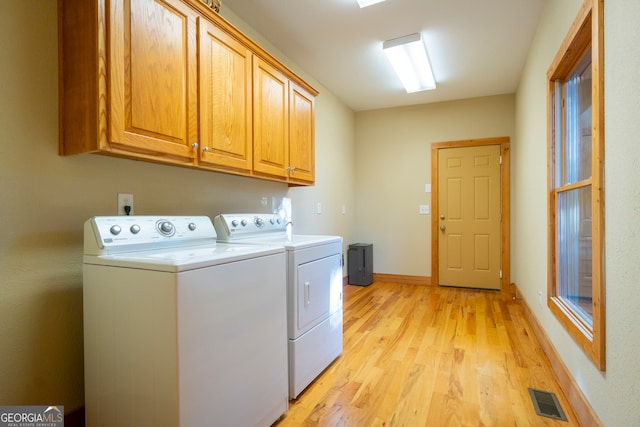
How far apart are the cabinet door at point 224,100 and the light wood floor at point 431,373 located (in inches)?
57.2

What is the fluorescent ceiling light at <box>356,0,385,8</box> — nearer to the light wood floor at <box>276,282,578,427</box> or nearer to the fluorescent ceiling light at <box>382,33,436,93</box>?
the fluorescent ceiling light at <box>382,33,436,93</box>

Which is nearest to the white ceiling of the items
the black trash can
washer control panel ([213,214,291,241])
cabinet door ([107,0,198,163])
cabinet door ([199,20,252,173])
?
cabinet door ([199,20,252,173])

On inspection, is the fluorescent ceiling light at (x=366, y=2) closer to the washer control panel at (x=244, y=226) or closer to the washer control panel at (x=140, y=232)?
the washer control panel at (x=244, y=226)

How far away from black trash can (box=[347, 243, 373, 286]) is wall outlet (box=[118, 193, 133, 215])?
10.3 feet

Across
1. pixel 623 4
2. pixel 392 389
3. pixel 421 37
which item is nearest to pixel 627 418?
pixel 392 389

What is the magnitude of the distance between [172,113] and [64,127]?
0.44 metres

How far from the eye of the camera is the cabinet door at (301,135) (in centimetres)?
253

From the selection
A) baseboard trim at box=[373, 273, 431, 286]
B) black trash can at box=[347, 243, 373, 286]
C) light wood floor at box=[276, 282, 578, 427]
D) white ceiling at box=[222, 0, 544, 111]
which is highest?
white ceiling at box=[222, 0, 544, 111]

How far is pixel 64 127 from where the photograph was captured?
4.61 ft

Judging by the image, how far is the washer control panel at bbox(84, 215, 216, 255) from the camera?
132 cm

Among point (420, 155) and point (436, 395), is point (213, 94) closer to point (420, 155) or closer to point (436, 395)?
point (436, 395)

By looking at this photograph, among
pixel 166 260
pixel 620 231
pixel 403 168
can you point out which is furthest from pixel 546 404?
pixel 403 168

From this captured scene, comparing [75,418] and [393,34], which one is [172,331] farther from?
[393,34]

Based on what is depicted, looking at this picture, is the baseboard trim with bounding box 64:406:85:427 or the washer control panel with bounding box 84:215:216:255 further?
the baseboard trim with bounding box 64:406:85:427
